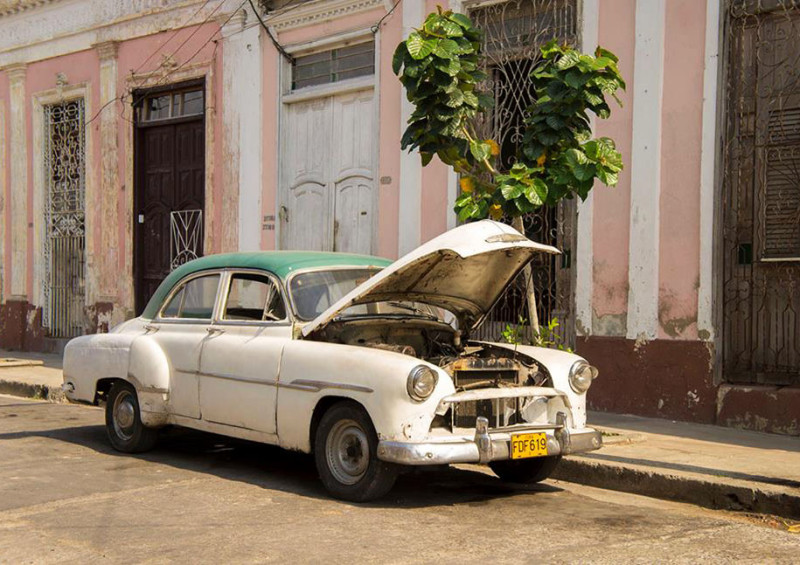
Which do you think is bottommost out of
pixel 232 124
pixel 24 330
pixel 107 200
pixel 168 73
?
pixel 24 330

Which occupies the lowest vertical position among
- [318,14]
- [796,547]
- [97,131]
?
[796,547]

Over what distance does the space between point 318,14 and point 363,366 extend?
28.3 feet

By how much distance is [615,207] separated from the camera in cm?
1062

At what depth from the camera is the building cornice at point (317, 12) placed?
1334cm

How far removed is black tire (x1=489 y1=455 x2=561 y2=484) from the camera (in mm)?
7082

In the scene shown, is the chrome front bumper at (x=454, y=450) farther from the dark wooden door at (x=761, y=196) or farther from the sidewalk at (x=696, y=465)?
the dark wooden door at (x=761, y=196)

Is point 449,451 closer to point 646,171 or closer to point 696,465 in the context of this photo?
point 696,465

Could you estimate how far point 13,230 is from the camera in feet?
61.6

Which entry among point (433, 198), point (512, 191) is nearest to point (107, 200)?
point (433, 198)

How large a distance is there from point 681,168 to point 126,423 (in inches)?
223

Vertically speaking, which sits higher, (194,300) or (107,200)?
(107,200)

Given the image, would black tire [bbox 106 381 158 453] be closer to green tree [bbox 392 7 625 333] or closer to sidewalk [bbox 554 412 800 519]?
green tree [bbox 392 7 625 333]

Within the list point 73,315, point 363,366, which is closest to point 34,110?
point 73,315

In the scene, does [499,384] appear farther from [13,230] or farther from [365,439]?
[13,230]
